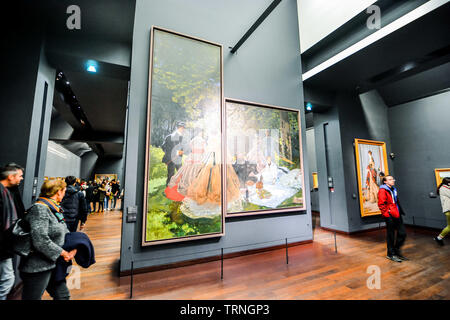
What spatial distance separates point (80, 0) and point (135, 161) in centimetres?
292

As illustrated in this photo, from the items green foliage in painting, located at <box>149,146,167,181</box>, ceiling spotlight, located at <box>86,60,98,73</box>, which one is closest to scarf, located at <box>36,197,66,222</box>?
green foliage in painting, located at <box>149,146,167,181</box>

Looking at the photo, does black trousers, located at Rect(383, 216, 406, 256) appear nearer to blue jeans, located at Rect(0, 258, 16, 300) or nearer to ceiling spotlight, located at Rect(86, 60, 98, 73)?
blue jeans, located at Rect(0, 258, 16, 300)

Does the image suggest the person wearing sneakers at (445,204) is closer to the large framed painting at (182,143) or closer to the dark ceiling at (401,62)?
the dark ceiling at (401,62)

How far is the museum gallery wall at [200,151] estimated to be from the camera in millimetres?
3482

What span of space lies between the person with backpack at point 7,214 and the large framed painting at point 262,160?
2.93 metres

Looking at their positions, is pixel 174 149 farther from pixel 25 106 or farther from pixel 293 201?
pixel 293 201

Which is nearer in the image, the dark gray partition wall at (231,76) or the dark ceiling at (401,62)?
the dark gray partition wall at (231,76)

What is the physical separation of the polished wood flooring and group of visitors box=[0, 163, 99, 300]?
1037 millimetres

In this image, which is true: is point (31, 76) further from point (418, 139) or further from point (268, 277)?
point (418, 139)

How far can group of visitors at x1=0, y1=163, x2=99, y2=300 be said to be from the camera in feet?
5.44

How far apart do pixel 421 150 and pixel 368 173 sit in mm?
1984

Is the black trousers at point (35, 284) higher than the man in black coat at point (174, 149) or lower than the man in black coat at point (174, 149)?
lower

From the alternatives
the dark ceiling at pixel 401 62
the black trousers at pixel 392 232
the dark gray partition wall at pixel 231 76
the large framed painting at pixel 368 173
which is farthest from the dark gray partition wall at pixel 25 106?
the large framed painting at pixel 368 173
